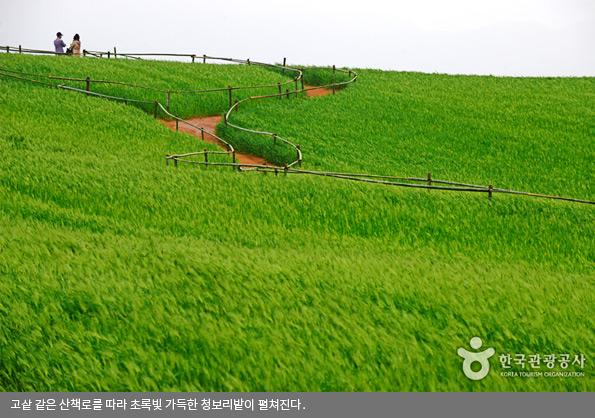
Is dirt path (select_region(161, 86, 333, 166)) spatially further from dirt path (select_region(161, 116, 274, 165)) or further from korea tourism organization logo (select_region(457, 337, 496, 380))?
korea tourism organization logo (select_region(457, 337, 496, 380))

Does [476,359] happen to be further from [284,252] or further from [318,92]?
[318,92]

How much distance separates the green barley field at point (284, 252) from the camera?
27.5 feet

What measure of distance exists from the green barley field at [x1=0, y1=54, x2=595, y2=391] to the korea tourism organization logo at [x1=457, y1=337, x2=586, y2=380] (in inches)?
2.0

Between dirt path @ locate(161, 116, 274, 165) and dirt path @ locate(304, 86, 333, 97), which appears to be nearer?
dirt path @ locate(161, 116, 274, 165)

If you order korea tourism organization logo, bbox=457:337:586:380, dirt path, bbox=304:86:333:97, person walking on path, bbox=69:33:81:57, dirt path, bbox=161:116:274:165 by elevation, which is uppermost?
person walking on path, bbox=69:33:81:57

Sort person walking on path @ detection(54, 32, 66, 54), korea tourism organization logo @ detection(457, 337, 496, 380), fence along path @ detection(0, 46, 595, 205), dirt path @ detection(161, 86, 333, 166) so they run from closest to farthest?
korea tourism organization logo @ detection(457, 337, 496, 380)
fence along path @ detection(0, 46, 595, 205)
dirt path @ detection(161, 86, 333, 166)
person walking on path @ detection(54, 32, 66, 54)

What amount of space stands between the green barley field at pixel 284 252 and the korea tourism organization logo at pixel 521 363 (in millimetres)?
51

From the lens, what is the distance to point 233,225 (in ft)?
52.0

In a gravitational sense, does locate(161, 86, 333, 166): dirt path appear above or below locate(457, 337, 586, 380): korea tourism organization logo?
above

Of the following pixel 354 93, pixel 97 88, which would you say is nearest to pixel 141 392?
pixel 97 88

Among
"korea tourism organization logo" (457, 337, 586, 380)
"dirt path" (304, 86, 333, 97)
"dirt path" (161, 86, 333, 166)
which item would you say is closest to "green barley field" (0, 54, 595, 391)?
"korea tourism organization logo" (457, 337, 586, 380)

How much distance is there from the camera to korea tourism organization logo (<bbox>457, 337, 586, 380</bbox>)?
8.23 m

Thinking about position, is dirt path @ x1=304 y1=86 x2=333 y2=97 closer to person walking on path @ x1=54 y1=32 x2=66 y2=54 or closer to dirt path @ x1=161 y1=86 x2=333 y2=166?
dirt path @ x1=161 y1=86 x2=333 y2=166

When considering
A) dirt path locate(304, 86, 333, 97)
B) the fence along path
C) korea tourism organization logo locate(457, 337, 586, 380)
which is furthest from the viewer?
dirt path locate(304, 86, 333, 97)
